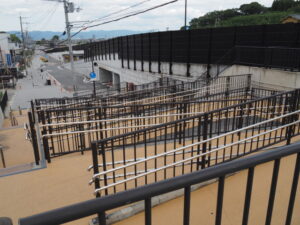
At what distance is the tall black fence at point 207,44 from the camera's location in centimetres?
1232

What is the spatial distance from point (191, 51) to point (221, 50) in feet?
9.65

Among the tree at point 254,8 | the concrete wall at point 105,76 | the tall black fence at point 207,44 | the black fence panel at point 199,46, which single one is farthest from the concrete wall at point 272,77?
→ the tree at point 254,8

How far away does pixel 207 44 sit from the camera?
16.8 meters

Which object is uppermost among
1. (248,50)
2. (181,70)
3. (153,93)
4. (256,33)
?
(256,33)

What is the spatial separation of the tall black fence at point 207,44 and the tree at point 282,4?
145 feet

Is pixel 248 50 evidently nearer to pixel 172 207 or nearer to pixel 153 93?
pixel 153 93

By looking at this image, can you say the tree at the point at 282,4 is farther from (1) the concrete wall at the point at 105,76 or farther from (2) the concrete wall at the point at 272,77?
(2) the concrete wall at the point at 272,77

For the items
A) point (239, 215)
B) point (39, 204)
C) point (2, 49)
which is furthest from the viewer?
point (2, 49)

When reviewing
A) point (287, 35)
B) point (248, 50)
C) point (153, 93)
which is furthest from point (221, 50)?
point (153, 93)

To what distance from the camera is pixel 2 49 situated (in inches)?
2226

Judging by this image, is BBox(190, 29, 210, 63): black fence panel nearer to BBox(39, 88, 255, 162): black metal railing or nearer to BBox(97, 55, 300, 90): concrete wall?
BBox(97, 55, 300, 90): concrete wall

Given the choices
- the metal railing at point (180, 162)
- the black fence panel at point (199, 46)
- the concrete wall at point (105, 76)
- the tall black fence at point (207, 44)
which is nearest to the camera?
the metal railing at point (180, 162)

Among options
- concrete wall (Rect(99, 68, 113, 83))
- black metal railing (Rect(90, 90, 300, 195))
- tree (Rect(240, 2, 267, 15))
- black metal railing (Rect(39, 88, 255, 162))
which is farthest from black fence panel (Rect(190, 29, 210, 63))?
tree (Rect(240, 2, 267, 15))

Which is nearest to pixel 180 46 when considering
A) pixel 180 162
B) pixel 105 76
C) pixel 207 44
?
pixel 207 44
